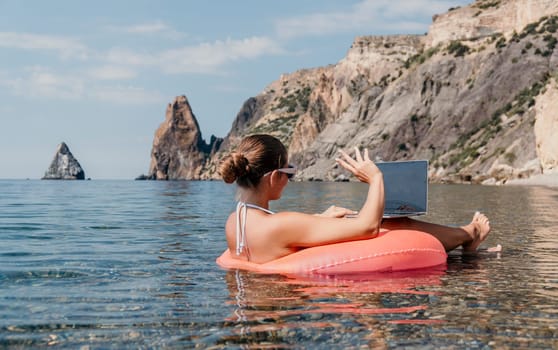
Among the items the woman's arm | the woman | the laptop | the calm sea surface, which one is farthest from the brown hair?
the laptop

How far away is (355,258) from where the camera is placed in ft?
20.6

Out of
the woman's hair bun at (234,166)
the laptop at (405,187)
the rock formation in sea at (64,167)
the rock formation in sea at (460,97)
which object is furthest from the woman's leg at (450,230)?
the rock formation in sea at (64,167)

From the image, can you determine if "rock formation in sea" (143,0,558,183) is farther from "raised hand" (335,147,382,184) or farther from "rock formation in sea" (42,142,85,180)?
"rock formation in sea" (42,142,85,180)

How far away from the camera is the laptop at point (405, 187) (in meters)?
6.92

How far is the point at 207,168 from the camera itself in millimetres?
186750

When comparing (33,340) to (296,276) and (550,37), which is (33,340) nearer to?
(296,276)

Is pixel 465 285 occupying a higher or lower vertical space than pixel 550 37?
lower

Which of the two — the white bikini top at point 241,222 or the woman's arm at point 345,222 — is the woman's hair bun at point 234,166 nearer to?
the white bikini top at point 241,222

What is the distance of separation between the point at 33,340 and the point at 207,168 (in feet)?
604

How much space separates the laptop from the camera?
22.7 ft

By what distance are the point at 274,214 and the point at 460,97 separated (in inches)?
2995

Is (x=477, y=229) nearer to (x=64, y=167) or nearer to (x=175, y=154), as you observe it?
(x=175, y=154)

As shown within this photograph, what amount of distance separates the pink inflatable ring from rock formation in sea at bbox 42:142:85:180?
19583 centimetres

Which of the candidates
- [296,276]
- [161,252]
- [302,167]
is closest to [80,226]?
[161,252]
